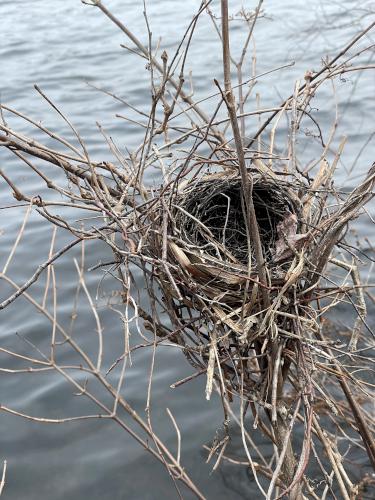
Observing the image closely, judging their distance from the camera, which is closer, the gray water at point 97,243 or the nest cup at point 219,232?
the nest cup at point 219,232

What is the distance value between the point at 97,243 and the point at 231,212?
3904 mm

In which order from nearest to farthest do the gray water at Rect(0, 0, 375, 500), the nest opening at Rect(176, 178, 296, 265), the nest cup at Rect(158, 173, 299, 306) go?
the nest cup at Rect(158, 173, 299, 306), the nest opening at Rect(176, 178, 296, 265), the gray water at Rect(0, 0, 375, 500)

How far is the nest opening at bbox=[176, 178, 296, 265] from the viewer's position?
6.87 feet

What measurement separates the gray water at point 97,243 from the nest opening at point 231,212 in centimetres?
49

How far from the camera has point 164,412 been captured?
15.1 feet

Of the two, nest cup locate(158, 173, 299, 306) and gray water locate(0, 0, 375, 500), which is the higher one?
nest cup locate(158, 173, 299, 306)

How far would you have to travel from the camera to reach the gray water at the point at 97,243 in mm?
4250

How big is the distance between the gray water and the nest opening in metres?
0.49

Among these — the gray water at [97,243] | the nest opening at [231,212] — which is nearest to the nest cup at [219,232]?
the nest opening at [231,212]

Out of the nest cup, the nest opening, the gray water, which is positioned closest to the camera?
the nest cup

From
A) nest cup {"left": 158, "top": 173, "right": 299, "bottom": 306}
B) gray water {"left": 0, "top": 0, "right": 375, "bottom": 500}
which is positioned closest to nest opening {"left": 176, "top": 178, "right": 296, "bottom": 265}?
nest cup {"left": 158, "top": 173, "right": 299, "bottom": 306}

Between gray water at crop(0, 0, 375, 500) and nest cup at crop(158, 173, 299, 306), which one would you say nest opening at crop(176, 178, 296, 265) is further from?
gray water at crop(0, 0, 375, 500)

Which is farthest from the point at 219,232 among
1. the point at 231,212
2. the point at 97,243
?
the point at 97,243

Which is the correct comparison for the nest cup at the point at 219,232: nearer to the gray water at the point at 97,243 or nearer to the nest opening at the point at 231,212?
the nest opening at the point at 231,212
